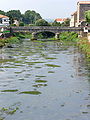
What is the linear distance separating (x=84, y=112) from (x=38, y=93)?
586cm

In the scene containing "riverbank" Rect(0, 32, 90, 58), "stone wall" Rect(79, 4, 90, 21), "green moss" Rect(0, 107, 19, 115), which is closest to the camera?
"green moss" Rect(0, 107, 19, 115)

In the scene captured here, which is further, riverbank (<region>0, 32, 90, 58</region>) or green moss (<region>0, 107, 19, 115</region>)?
riverbank (<region>0, 32, 90, 58</region>)

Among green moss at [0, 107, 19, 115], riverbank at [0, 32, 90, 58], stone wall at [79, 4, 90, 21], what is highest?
stone wall at [79, 4, 90, 21]

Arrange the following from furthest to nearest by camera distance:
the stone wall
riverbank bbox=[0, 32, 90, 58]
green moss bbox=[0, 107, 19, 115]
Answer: the stone wall, riverbank bbox=[0, 32, 90, 58], green moss bbox=[0, 107, 19, 115]

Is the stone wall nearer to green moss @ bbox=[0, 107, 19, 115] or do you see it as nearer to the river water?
the river water

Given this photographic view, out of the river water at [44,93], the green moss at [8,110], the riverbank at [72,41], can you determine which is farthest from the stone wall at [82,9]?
the green moss at [8,110]

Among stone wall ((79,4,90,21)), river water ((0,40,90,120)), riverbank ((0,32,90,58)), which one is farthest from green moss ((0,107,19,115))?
stone wall ((79,4,90,21))

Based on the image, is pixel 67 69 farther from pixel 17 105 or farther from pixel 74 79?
pixel 17 105

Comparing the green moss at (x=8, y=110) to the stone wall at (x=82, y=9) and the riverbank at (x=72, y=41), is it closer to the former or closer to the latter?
the riverbank at (x=72, y=41)

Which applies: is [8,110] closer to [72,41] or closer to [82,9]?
[72,41]

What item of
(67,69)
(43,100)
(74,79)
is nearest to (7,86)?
(43,100)

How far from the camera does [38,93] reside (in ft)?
83.4

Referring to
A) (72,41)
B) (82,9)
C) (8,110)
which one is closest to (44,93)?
(8,110)

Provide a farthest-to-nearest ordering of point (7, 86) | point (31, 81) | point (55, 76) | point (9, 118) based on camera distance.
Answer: point (55, 76), point (31, 81), point (7, 86), point (9, 118)
